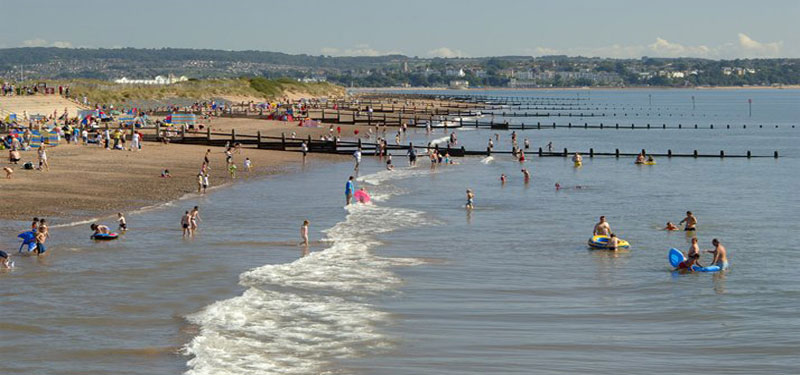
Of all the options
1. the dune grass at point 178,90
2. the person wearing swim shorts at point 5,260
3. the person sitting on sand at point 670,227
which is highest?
the dune grass at point 178,90

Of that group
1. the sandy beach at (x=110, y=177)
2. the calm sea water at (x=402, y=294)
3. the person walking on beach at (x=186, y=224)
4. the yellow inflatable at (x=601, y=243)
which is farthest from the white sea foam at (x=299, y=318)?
the sandy beach at (x=110, y=177)

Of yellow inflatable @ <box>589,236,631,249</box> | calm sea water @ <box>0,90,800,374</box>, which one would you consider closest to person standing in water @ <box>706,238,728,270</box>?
calm sea water @ <box>0,90,800,374</box>

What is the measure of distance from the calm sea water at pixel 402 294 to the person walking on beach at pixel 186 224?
47 centimetres

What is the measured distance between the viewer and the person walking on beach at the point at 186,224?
91.3 feet

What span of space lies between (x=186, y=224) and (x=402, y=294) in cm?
928

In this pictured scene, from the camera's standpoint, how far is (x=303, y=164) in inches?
2115

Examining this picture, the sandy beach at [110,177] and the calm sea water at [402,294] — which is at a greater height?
the sandy beach at [110,177]

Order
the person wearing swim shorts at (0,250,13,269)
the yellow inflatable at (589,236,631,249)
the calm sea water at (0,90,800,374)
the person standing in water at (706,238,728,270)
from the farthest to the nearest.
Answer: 1. the yellow inflatable at (589,236,631,249)
2. the person standing in water at (706,238,728,270)
3. the person wearing swim shorts at (0,250,13,269)
4. the calm sea water at (0,90,800,374)

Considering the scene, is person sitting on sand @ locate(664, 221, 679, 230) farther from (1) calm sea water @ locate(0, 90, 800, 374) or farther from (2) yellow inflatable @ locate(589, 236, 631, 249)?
(2) yellow inflatable @ locate(589, 236, 631, 249)

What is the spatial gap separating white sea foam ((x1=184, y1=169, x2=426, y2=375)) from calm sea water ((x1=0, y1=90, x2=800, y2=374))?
53 millimetres

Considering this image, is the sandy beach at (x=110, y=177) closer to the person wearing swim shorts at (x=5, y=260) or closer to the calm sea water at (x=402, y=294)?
the calm sea water at (x=402, y=294)

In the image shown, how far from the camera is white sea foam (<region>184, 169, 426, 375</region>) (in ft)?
52.5

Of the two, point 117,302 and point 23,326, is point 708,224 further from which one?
point 23,326

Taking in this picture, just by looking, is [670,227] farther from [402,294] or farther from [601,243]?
[402,294]
